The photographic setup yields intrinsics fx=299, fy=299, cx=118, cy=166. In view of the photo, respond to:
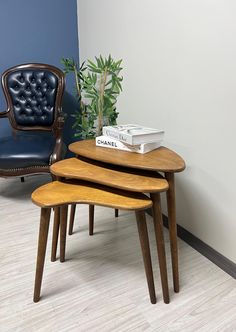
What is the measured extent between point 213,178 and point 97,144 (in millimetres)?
643

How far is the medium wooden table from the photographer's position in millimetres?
1290

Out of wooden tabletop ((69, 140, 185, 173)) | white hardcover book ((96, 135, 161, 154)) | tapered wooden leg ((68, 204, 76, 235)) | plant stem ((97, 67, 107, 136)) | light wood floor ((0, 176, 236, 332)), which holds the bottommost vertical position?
light wood floor ((0, 176, 236, 332))

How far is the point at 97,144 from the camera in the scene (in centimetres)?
163

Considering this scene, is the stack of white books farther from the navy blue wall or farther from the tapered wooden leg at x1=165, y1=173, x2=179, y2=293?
the navy blue wall

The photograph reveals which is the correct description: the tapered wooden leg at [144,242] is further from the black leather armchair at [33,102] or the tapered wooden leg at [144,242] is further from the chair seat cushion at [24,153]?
the black leather armchair at [33,102]

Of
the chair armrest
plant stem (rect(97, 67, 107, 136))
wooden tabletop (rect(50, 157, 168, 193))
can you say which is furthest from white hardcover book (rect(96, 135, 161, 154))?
the chair armrest

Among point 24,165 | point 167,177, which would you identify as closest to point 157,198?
point 167,177

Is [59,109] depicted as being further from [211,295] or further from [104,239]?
[211,295]

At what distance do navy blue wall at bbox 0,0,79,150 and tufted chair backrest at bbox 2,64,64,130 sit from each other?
242 mm

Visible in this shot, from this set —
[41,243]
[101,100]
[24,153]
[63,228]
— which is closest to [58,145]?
[24,153]

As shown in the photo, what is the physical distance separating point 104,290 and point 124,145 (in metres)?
0.72

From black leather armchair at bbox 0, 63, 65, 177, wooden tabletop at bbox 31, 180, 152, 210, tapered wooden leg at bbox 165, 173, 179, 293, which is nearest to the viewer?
wooden tabletop at bbox 31, 180, 152, 210

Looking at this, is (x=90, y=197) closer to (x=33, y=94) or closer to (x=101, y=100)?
(x=101, y=100)

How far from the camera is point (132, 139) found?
142 cm
